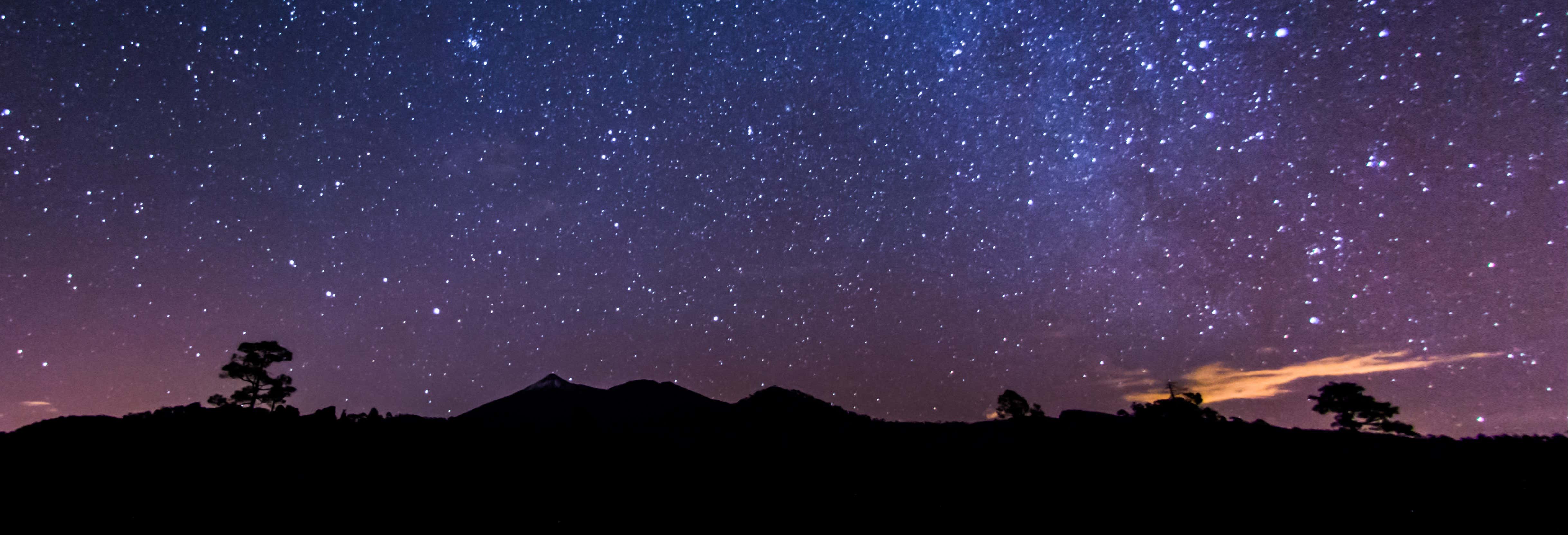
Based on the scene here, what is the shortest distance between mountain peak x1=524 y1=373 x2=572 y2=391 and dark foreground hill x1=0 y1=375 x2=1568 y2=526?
15.0 m

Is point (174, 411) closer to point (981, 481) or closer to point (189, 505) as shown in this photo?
point (189, 505)

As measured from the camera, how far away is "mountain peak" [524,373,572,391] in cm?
3928

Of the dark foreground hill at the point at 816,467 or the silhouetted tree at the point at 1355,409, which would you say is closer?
the dark foreground hill at the point at 816,467

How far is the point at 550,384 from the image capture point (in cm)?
3966

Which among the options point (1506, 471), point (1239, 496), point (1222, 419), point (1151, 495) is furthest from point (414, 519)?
point (1506, 471)

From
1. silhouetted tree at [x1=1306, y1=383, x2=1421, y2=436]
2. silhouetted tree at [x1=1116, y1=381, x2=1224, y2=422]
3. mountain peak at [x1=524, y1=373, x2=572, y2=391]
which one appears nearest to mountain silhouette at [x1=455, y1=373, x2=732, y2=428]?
mountain peak at [x1=524, y1=373, x2=572, y2=391]

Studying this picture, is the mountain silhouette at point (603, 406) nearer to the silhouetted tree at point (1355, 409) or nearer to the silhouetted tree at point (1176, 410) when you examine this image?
the silhouetted tree at point (1176, 410)

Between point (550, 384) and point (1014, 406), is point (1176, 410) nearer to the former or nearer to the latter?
point (1014, 406)

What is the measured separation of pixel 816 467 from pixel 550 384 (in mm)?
25558

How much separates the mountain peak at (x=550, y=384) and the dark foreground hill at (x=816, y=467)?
15000 millimetres

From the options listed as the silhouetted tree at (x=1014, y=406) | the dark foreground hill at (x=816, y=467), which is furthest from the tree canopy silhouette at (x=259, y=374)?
the silhouetted tree at (x=1014, y=406)

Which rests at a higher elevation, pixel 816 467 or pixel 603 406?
pixel 603 406

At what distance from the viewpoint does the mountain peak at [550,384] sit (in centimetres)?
3928

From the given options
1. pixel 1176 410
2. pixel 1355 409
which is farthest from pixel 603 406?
pixel 1355 409
